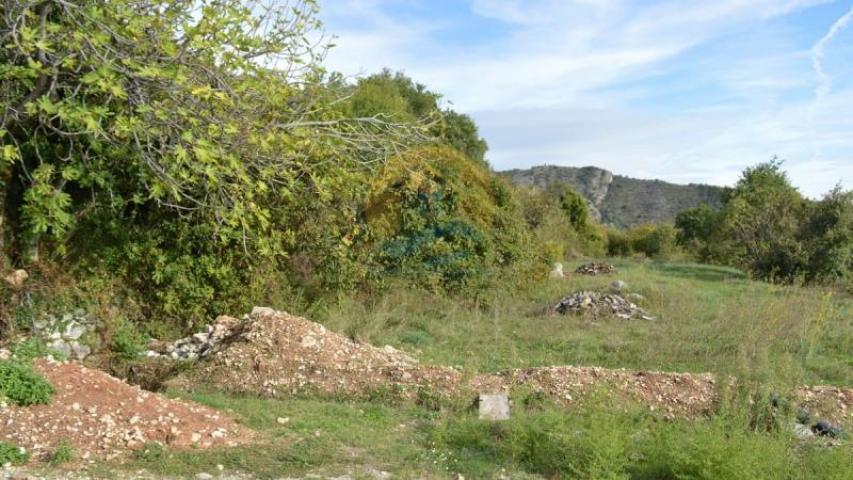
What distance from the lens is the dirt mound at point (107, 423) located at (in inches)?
211

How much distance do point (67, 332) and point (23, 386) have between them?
3.22 metres

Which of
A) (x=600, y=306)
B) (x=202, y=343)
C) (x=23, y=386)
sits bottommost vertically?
(x=202, y=343)

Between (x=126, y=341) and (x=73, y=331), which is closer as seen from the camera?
(x=126, y=341)

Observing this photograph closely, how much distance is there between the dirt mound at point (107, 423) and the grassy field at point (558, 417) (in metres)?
0.23

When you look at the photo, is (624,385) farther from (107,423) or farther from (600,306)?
(600,306)

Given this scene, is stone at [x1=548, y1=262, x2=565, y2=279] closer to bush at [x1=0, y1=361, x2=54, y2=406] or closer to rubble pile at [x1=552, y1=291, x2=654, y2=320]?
rubble pile at [x1=552, y1=291, x2=654, y2=320]

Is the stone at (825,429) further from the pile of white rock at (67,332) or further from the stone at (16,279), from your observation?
the stone at (16,279)

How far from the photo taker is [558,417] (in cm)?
571

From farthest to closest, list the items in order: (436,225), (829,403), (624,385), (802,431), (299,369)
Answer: (436,225) → (299,369) → (624,385) → (829,403) → (802,431)

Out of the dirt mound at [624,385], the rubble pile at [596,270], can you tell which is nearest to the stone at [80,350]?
the dirt mound at [624,385]

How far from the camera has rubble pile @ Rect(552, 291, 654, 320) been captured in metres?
12.3

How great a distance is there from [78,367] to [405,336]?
4451 millimetres

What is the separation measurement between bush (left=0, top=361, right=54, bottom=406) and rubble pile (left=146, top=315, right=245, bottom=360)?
2288 millimetres

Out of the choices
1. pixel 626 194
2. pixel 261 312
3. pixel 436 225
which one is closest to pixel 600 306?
pixel 436 225
